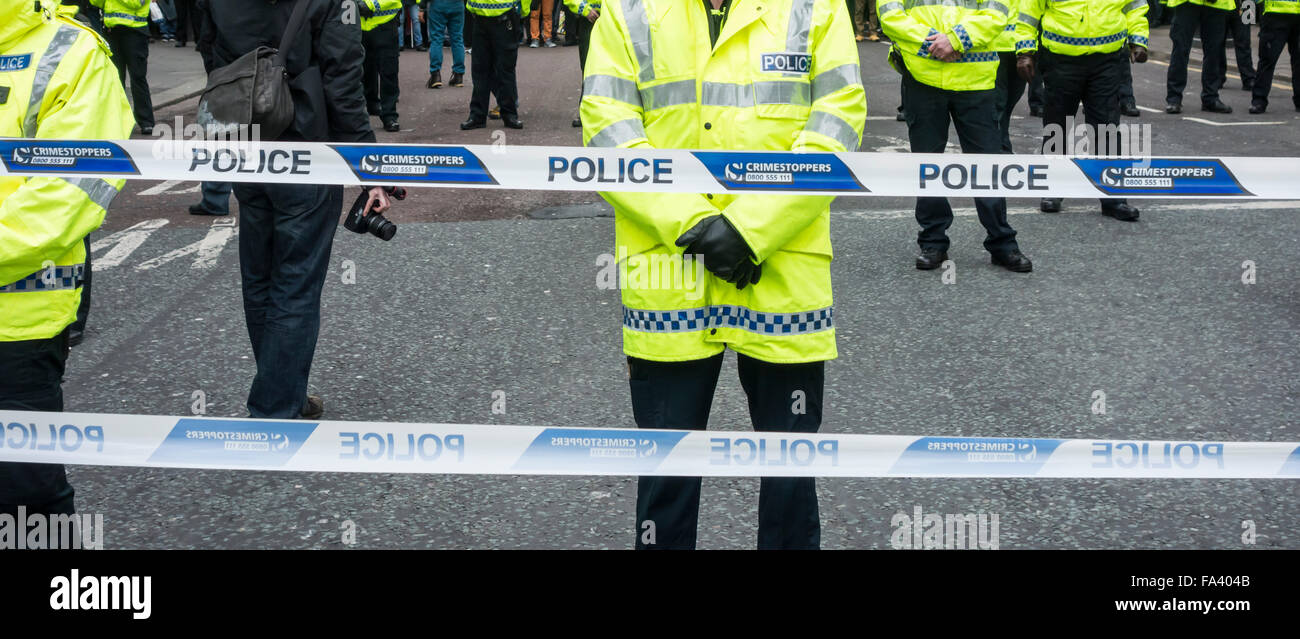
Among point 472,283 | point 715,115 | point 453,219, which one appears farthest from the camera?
point 453,219

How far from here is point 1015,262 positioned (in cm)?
717

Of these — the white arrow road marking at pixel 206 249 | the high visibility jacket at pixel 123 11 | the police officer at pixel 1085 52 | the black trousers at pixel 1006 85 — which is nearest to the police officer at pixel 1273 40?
the police officer at pixel 1085 52

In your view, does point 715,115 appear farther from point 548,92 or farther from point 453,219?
point 548,92

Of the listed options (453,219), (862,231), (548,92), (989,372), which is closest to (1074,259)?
(862,231)

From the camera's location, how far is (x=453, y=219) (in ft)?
28.9

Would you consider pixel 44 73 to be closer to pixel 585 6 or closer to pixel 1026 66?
pixel 1026 66

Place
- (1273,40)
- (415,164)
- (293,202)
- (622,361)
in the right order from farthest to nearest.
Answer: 1. (1273,40)
2. (622,361)
3. (293,202)
4. (415,164)

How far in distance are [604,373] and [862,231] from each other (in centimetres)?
320

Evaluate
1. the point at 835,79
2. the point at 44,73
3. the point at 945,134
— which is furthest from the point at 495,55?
the point at 835,79

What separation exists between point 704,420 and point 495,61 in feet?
32.1

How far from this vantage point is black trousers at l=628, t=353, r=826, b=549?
329 centimetres

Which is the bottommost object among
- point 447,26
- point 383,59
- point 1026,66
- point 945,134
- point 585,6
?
point 447,26

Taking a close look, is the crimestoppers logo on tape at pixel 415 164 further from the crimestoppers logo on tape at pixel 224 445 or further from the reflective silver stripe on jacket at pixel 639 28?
the crimestoppers logo on tape at pixel 224 445

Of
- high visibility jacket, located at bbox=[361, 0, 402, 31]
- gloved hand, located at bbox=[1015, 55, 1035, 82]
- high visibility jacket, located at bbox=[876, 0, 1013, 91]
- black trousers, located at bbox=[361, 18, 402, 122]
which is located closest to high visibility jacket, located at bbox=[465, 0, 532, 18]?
high visibility jacket, located at bbox=[361, 0, 402, 31]
